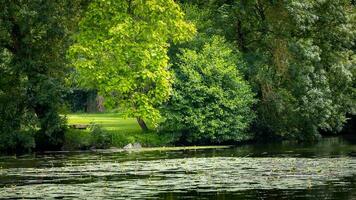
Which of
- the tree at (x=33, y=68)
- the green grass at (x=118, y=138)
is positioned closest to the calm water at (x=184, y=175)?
the tree at (x=33, y=68)

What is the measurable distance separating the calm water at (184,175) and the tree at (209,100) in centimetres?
1008

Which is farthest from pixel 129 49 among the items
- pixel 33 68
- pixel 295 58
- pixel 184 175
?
pixel 184 175

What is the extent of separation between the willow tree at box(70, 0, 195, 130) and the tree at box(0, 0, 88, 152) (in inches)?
70.0

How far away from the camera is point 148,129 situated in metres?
60.6

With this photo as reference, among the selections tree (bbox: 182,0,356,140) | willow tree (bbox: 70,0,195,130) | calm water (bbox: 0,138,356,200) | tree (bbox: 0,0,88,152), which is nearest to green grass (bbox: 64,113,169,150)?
tree (bbox: 0,0,88,152)

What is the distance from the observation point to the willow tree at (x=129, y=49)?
54.4 m

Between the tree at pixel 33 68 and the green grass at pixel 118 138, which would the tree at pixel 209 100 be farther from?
the tree at pixel 33 68

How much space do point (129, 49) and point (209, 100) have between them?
8.18 metres

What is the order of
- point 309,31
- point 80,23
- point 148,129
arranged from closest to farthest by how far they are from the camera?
point 80,23, point 148,129, point 309,31

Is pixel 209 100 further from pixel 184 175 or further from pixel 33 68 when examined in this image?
pixel 184 175

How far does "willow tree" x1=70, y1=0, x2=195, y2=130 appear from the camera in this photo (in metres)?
54.4

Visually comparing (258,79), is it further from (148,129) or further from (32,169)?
(32,169)

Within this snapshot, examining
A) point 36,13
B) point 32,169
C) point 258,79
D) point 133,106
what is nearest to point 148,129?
point 133,106

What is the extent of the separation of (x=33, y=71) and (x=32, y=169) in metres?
16.9
